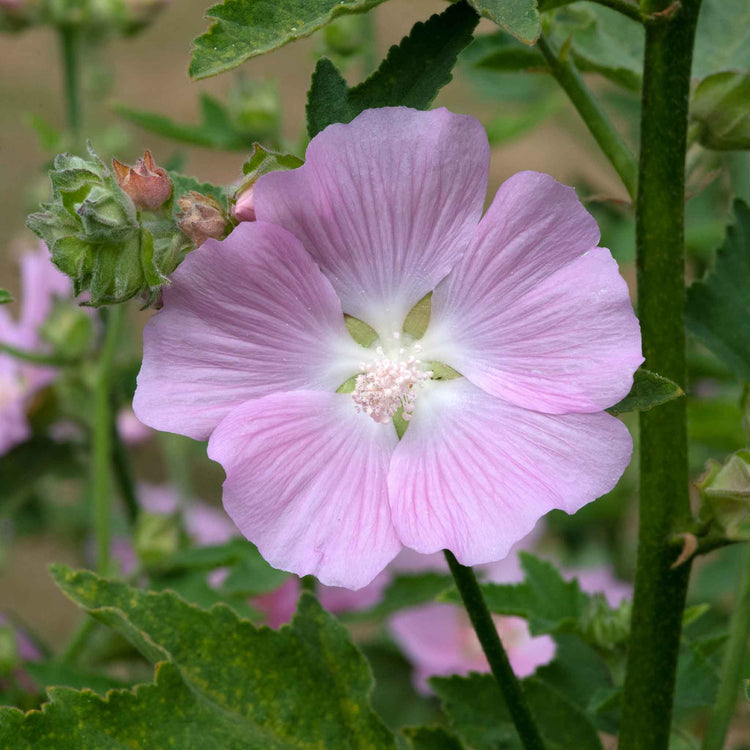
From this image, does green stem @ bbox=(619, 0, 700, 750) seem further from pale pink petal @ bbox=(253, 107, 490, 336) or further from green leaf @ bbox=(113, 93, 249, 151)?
green leaf @ bbox=(113, 93, 249, 151)

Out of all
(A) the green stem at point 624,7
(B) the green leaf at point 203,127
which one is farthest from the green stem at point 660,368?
(B) the green leaf at point 203,127

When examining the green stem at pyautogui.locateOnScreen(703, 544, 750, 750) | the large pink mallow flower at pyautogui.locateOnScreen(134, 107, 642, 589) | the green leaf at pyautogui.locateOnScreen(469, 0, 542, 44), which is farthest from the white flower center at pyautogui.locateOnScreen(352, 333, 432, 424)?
the green stem at pyautogui.locateOnScreen(703, 544, 750, 750)

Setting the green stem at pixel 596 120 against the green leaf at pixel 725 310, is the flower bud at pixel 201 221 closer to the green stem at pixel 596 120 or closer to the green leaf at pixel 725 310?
the green stem at pixel 596 120

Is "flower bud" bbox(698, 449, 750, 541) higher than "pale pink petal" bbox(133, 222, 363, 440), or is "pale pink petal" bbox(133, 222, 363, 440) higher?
"pale pink petal" bbox(133, 222, 363, 440)

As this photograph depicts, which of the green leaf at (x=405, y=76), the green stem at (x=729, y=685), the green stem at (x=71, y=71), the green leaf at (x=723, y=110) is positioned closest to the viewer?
the green leaf at (x=405, y=76)

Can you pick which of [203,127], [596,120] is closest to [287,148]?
[203,127]

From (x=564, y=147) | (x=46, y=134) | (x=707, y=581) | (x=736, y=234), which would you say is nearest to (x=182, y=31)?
(x=564, y=147)

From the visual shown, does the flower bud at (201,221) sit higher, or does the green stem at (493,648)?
the flower bud at (201,221)

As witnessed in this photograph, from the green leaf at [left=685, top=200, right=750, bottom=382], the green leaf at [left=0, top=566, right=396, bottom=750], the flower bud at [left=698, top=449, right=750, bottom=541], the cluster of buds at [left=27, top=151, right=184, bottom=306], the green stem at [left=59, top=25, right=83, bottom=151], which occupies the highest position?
the green stem at [left=59, top=25, right=83, bottom=151]
